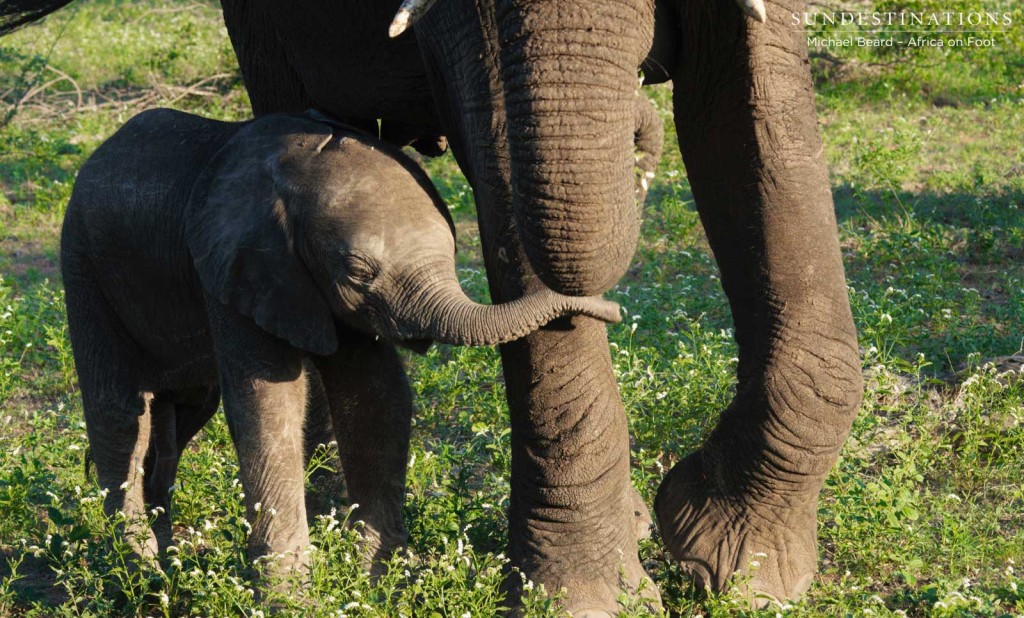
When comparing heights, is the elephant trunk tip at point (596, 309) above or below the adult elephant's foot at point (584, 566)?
above

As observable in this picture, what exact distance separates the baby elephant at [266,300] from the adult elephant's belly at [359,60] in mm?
382

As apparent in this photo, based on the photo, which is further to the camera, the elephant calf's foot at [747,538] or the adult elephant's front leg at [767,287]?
the elephant calf's foot at [747,538]

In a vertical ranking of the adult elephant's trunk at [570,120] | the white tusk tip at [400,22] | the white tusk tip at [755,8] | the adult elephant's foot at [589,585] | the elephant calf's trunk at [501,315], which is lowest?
the adult elephant's foot at [589,585]

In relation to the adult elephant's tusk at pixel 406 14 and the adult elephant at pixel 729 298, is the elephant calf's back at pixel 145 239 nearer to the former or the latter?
the adult elephant at pixel 729 298

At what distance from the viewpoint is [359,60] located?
14.5 ft

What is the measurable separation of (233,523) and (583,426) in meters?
1.09

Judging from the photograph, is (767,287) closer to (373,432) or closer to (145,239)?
(373,432)

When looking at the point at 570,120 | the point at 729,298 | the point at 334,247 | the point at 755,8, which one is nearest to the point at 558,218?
the point at 570,120

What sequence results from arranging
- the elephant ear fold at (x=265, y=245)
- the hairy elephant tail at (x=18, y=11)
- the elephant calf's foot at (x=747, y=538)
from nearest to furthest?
the elephant ear fold at (x=265, y=245)
the elephant calf's foot at (x=747, y=538)
the hairy elephant tail at (x=18, y=11)

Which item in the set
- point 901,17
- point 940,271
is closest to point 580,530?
point 940,271

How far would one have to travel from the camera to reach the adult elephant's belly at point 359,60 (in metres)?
4.28

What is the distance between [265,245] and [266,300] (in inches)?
5.7

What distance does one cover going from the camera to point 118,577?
4113 mm

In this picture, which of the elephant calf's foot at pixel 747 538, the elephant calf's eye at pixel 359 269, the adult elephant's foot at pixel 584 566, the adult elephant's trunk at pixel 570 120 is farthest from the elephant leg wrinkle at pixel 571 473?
the adult elephant's trunk at pixel 570 120
